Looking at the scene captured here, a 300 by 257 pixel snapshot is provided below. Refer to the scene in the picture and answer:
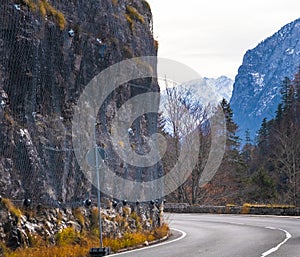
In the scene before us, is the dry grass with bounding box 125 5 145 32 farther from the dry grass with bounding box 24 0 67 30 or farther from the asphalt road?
the asphalt road

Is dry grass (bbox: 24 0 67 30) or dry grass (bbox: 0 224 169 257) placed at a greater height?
dry grass (bbox: 24 0 67 30)

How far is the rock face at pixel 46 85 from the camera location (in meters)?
14.9

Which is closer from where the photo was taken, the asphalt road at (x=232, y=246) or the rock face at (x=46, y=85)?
the asphalt road at (x=232, y=246)

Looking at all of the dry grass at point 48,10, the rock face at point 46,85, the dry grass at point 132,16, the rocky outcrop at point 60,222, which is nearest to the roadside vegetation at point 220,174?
the dry grass at point 132,16

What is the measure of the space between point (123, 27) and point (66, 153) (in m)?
7.35

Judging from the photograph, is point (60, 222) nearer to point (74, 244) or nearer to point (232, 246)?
point (74, 244)

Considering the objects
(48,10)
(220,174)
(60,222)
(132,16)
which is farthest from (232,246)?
(220,174)

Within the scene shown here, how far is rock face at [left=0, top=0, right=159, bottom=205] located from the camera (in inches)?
588

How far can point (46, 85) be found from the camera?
1677 cm

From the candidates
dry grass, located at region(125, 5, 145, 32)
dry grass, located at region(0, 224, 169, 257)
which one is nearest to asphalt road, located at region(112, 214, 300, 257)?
dry grass, located at region(0, 224, 169, 257)

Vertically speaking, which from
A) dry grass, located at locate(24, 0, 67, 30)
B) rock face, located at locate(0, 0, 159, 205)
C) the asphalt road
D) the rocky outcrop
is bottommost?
the asphalt road

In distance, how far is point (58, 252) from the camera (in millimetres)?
14070

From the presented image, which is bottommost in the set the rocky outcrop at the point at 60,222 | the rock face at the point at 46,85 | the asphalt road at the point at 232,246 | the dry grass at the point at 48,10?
the asphalt road at the point at 232,246

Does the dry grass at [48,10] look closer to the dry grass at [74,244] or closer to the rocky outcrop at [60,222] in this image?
the rocky outcrop at [60,222]
